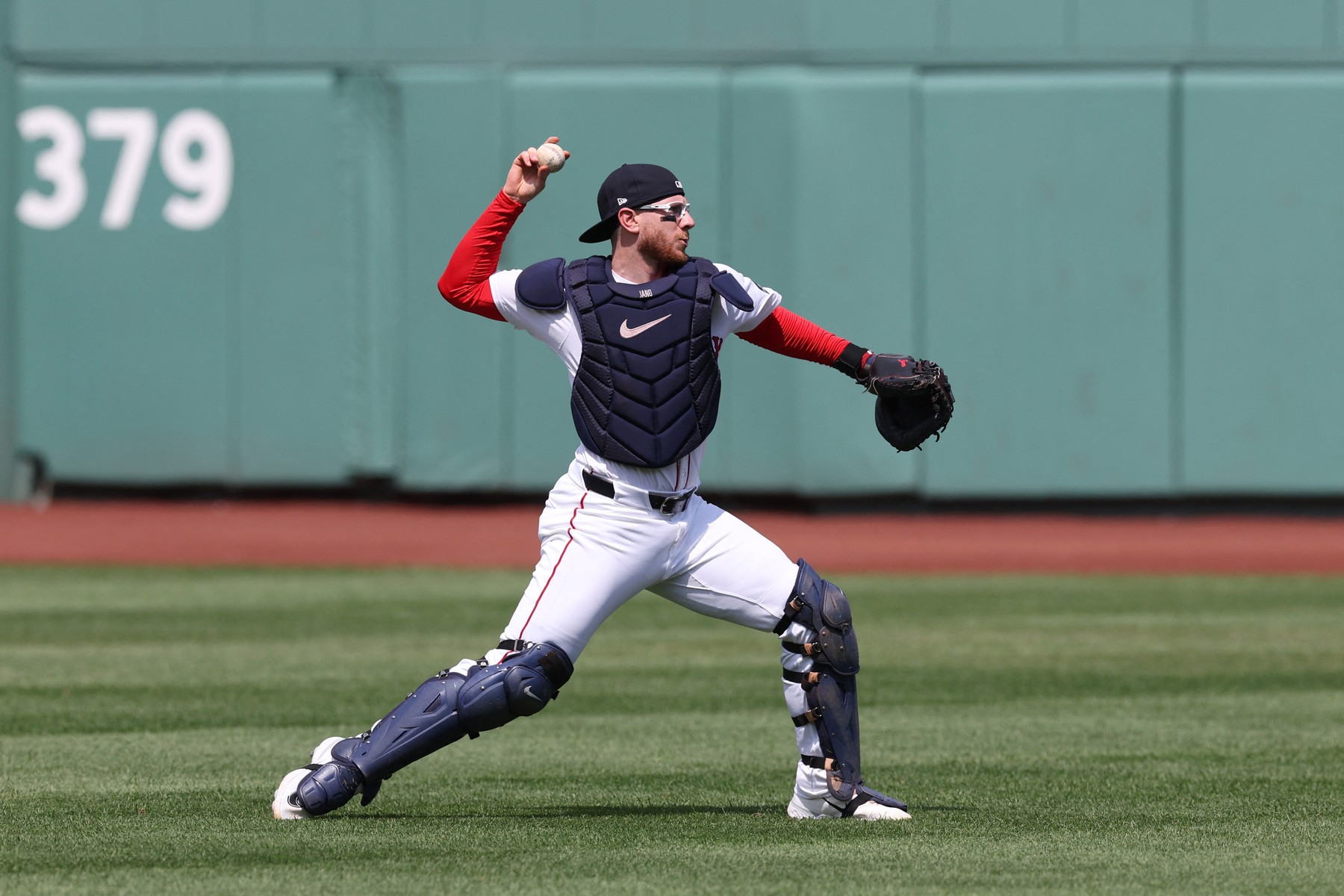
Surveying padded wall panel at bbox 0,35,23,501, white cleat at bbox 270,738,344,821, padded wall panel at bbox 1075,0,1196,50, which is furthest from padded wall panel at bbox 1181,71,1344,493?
white cleat at bbox 270,738,344,821

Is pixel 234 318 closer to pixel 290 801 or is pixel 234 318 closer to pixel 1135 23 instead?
pixel 1135 23

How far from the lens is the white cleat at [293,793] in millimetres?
5859

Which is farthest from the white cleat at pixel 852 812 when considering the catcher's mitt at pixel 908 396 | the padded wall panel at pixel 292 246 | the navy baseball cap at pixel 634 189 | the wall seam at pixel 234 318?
the wall seam at pixel 234 318

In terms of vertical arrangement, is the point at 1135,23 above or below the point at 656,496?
above

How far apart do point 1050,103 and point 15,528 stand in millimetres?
11092

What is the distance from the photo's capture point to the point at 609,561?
19.4ft

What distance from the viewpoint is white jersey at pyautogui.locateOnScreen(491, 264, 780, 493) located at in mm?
5992

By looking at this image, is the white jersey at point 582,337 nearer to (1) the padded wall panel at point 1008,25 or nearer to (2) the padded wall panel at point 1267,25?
(1) the padded wall panel at point 1008,25

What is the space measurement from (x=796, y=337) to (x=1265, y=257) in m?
14.4

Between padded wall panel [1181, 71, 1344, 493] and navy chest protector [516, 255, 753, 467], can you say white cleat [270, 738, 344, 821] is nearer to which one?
navy chest protector [516, 255, 753, 467]

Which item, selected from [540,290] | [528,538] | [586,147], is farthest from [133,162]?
[540,290]

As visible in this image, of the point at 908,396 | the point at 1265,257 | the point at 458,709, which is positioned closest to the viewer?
the point at 458,709

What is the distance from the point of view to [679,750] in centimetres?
770

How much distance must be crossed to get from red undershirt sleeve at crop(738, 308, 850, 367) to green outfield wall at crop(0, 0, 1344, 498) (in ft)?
42.8
